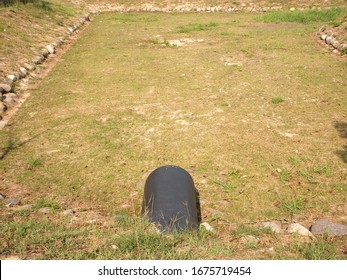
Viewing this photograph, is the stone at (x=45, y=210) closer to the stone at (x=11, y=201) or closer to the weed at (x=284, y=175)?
the stone at (x=11, y=201)

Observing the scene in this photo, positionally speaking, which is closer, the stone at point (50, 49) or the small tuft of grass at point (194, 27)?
the stone at point (50, 49)

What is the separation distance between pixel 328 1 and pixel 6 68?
23.8m

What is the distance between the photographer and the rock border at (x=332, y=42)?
1371cm

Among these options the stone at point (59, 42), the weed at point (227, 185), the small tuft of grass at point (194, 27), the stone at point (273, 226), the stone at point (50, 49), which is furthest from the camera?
the small tuft of grass at point (194, 27)

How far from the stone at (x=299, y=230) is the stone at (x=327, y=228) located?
0.67ft

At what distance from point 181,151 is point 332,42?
11.1m

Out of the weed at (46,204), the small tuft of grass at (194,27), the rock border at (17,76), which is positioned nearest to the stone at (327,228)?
the weed at (46,204)

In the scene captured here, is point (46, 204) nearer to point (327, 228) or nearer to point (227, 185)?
point (227, 185)

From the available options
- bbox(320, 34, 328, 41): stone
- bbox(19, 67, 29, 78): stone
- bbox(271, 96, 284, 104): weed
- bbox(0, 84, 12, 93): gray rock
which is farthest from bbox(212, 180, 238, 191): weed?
bbox(320, 34, 328, 41): stone

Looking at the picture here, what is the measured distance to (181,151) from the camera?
22.9 ft

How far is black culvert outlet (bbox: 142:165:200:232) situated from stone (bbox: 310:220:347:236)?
1669 millimetres

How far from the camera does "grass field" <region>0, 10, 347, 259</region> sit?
4074 mm

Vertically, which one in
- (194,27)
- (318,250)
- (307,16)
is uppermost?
(307,16)

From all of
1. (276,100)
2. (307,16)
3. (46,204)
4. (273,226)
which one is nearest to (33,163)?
(46,204)
